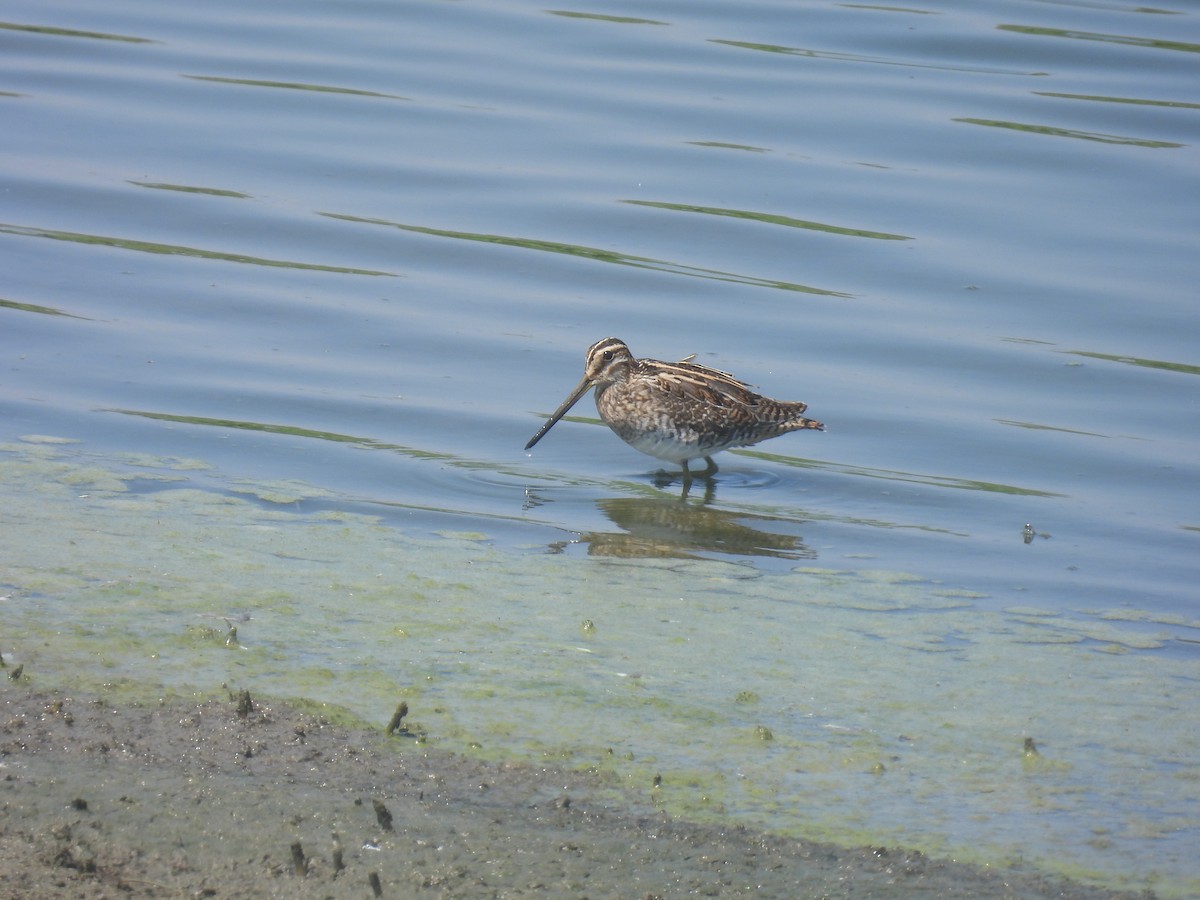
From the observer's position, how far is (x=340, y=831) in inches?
159

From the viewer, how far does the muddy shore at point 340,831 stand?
3840 millimetres

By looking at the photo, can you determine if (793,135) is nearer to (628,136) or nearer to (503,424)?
(628,136)

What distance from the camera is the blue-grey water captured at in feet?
16.8

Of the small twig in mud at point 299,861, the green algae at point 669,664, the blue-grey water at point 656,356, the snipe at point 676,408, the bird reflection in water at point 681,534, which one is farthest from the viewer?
the snipe at point 676,408

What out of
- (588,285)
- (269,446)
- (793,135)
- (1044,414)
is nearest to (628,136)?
(793,135)

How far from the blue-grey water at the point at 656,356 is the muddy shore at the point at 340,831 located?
Result: 0.23 m

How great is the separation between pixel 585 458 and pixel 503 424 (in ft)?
1.50

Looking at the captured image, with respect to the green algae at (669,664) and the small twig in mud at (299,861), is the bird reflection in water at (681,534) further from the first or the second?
the small twig in mud at (299,861)

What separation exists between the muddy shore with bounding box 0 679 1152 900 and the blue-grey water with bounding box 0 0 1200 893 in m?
0.23

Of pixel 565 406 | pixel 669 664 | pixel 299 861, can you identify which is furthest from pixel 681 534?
pixel 299 861

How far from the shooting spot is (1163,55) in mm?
15820

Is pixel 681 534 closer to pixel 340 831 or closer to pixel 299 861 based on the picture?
pixel 340 831

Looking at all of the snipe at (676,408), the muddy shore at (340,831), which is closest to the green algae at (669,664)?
the muddy shore at (340,831)

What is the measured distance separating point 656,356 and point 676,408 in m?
1.53
